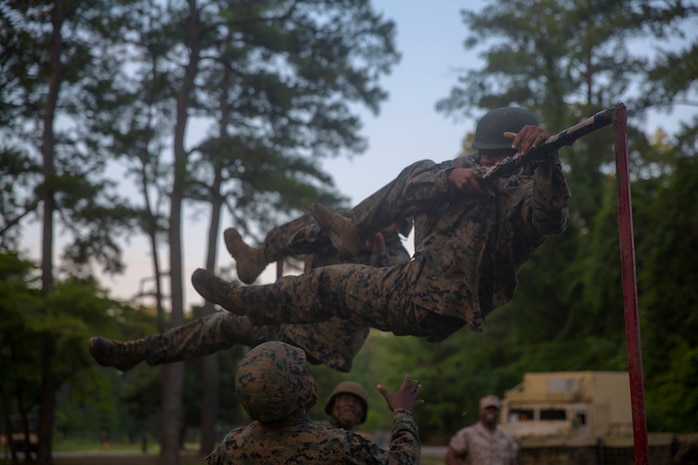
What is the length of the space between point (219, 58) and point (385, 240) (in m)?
15.9

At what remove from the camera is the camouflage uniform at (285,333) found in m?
4.96

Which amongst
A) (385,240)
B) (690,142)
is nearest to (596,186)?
(690,142)

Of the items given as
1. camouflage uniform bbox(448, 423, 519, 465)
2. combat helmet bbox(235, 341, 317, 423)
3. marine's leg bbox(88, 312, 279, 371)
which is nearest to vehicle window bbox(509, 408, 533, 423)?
camouflage uniform bbox(448, 423, 519, 465)

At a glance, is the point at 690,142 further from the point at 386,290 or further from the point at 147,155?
the point at 386,290

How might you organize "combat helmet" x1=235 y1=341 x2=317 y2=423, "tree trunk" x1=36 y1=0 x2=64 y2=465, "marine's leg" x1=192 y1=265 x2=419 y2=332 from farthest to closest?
"tree trunk" x1=36 y1=0 x2=64 y2=465 < "marine's leg" x1=192 y1=265 x2=419 y2=332 < "combat helmet" x1=235 y1=341 x2=317 y2=423

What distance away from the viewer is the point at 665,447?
469 inches

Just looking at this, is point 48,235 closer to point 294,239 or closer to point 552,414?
point 552,414

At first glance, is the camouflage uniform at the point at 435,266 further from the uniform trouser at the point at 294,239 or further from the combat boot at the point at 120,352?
the combat boot at the point at 120,352

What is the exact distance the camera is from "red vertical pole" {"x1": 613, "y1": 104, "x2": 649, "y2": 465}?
311cm

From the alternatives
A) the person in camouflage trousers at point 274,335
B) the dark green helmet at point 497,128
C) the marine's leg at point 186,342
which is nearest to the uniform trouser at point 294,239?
the person in camouflage trousers at point 274,335

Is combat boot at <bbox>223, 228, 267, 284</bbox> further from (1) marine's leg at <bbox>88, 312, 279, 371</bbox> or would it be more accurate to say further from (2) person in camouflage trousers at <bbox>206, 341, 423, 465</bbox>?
(2) person in camouflage trousers at <bbox>206, 341, 423, 465</bbox>

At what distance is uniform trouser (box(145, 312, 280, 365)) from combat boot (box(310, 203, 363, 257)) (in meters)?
0.78

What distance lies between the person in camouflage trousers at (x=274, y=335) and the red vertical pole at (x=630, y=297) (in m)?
1.92

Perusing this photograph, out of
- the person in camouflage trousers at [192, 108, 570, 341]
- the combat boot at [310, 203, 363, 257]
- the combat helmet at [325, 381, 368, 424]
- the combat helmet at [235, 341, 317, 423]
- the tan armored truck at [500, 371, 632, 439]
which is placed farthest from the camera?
the tan armored truck at [500, 371, 632, 439]
